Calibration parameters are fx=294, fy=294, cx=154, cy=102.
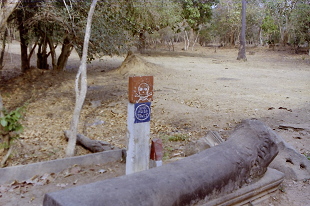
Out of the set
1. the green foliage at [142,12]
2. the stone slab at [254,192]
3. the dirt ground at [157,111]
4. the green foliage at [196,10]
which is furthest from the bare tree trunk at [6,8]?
the green foliage at [196,10]

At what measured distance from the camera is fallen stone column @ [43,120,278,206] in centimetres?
209

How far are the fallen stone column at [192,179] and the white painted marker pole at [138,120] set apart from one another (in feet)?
2.44

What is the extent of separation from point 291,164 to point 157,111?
4285 millimetres

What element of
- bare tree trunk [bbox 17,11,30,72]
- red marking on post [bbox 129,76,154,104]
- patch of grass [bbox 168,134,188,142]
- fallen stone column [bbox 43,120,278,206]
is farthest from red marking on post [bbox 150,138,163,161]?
bare tree trunk [bbox 17,11,30,72]

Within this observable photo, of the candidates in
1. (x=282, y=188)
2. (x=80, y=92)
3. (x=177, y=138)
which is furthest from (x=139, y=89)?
(x=177, y=138)

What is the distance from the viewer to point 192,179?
2566 millimetres

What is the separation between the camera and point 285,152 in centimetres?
429

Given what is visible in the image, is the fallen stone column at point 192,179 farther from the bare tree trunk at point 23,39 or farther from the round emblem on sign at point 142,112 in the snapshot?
the bare tree trunk at point 23,39

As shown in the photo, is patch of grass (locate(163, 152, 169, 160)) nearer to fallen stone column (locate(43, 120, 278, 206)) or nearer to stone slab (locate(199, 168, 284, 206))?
fallen stone column (locate(43, 120, 278, 206))

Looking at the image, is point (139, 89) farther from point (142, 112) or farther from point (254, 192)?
point (254, 192)

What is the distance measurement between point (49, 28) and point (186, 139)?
19.7 ft

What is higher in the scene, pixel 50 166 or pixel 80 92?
pixel 80 92

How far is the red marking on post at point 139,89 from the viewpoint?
3279 millimetres

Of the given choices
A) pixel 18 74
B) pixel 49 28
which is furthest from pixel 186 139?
pixel 18 74
